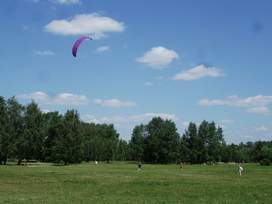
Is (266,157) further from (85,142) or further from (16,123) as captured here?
(16,123)

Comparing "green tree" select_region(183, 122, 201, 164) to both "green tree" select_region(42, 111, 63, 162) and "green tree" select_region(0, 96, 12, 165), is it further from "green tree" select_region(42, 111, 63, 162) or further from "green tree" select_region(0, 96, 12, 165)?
"green tree" select_region(0, 96, 12, 165)

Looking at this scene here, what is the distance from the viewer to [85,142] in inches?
5768

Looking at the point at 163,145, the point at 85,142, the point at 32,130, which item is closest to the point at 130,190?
the point at 32,130

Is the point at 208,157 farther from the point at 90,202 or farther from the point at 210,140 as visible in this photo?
the point at 90,202

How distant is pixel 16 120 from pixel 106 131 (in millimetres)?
80163

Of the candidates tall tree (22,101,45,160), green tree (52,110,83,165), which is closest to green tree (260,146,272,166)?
green tree (52,110,83,165)

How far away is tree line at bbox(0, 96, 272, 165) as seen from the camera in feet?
317

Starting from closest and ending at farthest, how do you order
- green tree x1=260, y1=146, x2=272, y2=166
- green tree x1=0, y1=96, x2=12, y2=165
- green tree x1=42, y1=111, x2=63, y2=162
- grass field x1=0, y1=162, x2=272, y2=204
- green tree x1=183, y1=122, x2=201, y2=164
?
1. grass field x1=0, y1=162, x2=272, y2=204
2. green tree x1=0, y1=96, x2=12, y2=165
3. green tree x1=260, y1=146, x2=272, y2=166
4. green tree x1=42, y1=111, x2=63, y2=162
5. green tree x1=183, y1=122, x2=201, y2=164

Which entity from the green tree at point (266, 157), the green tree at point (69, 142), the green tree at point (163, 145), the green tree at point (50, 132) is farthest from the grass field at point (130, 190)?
the green tree at point (163, 145)

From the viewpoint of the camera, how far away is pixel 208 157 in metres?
137

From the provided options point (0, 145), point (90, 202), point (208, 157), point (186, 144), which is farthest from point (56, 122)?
point (90, 202)

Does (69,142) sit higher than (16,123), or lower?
lower

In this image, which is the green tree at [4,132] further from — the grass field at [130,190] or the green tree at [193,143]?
the green tree at [193,143]

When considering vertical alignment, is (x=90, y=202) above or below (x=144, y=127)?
below
